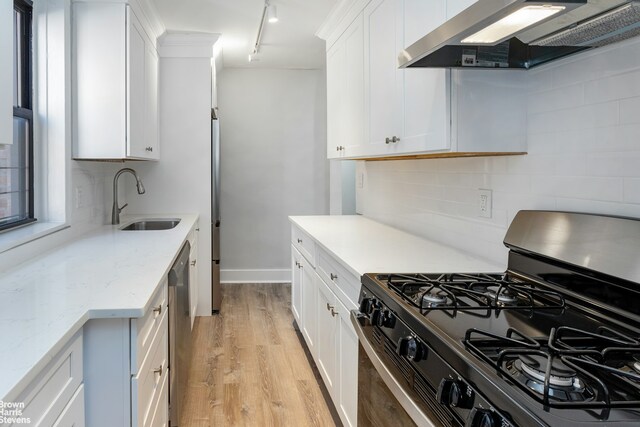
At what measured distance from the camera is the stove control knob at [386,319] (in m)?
1.51

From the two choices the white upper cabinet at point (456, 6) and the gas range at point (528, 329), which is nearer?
the gas range at point (528, 329)

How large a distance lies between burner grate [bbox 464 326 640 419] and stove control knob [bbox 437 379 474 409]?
71mm

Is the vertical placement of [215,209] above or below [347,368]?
above

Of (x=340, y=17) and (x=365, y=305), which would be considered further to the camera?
(x=340, y=17)

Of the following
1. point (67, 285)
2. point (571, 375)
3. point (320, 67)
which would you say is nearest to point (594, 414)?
point (571, 375)

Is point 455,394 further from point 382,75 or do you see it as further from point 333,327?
point 382,75

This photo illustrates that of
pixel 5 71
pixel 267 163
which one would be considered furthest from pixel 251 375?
pixel 267 163

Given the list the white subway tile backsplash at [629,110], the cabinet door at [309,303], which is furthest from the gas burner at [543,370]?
the cabinet door at [309,303]

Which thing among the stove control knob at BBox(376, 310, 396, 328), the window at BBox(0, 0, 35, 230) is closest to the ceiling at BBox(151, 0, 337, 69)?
the window at BBox(0, 0, 35, 230)

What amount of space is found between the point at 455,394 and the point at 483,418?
116mm

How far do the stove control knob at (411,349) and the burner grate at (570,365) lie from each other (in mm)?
126

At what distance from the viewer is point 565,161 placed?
1753 mm

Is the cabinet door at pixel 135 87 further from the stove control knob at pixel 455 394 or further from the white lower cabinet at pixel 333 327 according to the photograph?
the stove control knob at pixel 455 394

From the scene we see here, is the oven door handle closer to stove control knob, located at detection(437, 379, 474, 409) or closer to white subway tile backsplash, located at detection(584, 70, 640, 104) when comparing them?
stove control knob, located at detection(437, 379, 474, 409)
